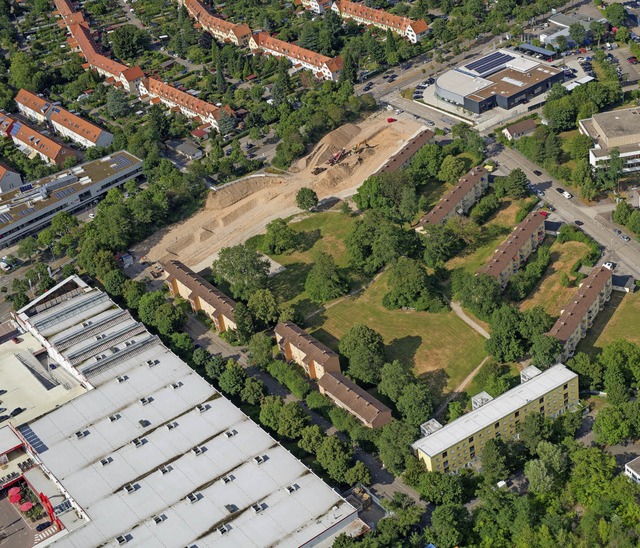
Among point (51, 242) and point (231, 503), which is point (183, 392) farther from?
point (51, 242)

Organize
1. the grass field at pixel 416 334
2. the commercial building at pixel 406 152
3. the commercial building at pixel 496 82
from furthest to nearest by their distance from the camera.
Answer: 1. the commercial building at pixel 496 82
2. the commercial building at pixel 406 152
3. the grass field at pixel 416 334

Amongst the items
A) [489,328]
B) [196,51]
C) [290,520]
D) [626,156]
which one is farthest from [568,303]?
[196,51]

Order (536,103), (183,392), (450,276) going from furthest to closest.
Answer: (536,103) → (450,276) → (183,392)

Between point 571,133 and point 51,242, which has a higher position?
point 571,133

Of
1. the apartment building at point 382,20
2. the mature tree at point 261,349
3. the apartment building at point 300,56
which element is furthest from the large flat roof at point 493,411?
the apartment building at point 382,20

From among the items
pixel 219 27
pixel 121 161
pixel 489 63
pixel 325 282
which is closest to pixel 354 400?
pixel 325 282

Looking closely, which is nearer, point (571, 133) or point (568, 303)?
point (568, 303)

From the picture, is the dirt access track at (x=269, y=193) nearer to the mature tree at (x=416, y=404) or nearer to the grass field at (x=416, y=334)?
the grass field at (x=416, y=334)
